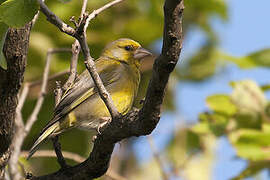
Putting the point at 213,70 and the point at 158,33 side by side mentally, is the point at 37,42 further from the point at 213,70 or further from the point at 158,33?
the point at 213,70

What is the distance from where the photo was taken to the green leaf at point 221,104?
228 inches

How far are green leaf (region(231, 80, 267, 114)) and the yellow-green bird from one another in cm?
96

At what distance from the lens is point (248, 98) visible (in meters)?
5.79

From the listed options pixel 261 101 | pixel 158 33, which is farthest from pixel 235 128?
pixel 158 33

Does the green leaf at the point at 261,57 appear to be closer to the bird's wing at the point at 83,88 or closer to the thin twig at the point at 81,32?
the bird's wing at the point at 83,88

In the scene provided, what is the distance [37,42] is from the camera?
299 inches

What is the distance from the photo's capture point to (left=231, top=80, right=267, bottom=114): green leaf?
5.75 meters

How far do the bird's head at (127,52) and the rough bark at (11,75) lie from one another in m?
2.24

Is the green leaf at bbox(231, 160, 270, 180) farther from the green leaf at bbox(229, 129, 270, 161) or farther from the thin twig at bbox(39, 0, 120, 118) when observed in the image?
the thin twig at bbox(39, 0, 120, 118)

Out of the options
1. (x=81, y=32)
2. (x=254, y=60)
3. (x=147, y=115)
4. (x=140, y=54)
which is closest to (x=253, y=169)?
(x=254, y=60)

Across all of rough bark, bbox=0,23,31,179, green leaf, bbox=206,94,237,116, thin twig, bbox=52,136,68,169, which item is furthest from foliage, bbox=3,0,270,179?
rough bark, bbox=0,23,31,179

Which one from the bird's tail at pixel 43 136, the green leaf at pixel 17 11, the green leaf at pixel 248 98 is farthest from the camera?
the green leaf at pixel 248 98

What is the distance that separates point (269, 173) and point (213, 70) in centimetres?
342

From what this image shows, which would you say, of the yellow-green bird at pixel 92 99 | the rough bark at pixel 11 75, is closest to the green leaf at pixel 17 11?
the rough bark at pixel 11 75
